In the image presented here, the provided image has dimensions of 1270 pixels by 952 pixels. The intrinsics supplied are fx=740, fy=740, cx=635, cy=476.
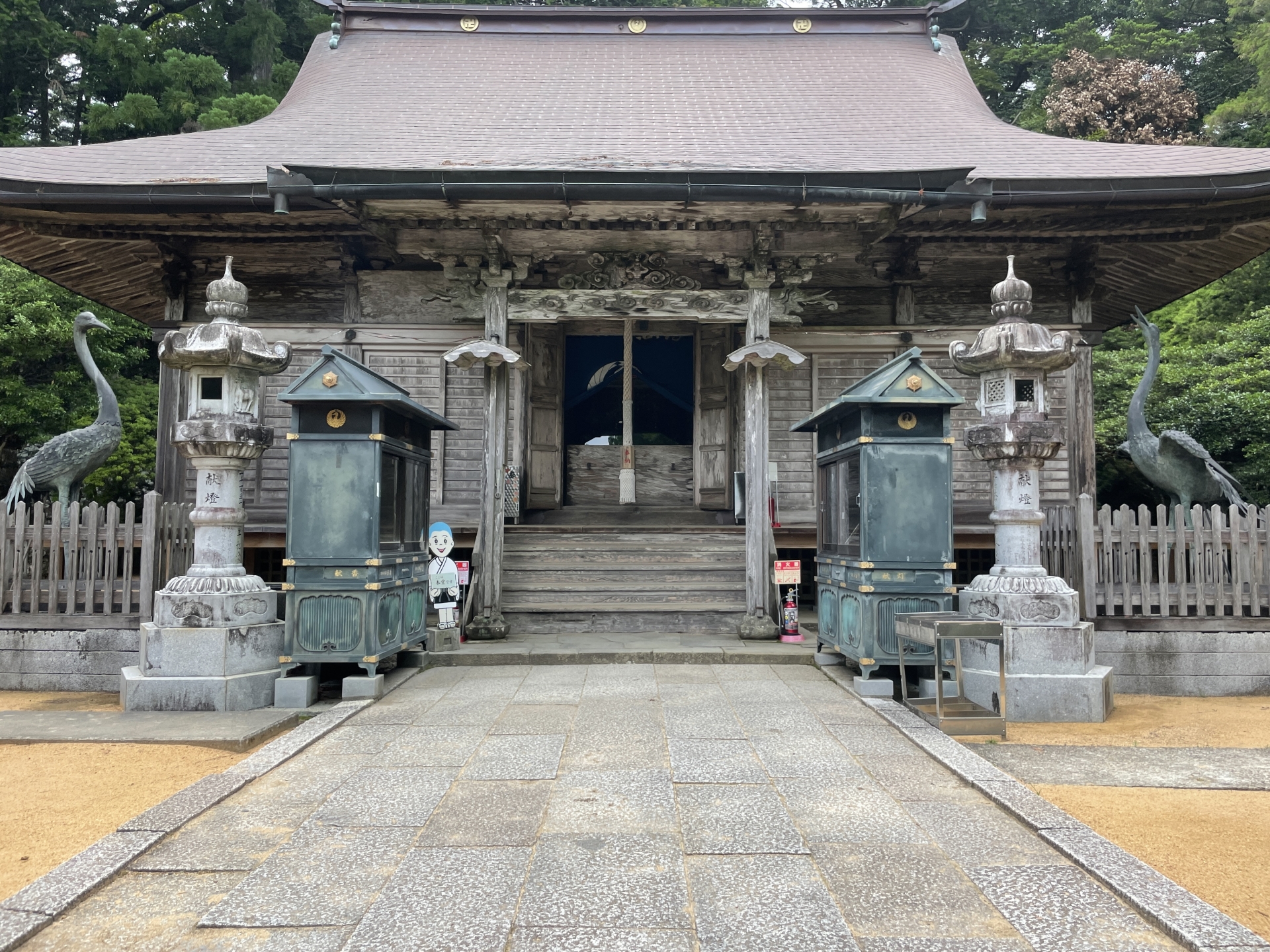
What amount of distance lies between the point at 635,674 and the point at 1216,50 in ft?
90.6

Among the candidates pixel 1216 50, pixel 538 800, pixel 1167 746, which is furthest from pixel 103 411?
pixel 1216 50

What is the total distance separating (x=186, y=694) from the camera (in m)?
5.24

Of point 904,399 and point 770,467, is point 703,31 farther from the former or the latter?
point 904,399

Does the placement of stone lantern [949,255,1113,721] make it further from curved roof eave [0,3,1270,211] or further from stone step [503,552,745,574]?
stone step [503,552,745,574]

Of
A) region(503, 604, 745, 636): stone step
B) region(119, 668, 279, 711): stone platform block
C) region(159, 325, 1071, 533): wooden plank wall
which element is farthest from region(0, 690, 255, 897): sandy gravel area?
region(159, 325, 1071, 533): wooden plank wall

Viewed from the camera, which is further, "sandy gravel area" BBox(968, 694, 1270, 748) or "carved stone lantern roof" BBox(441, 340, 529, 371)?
"carved stone lantern roof" BBox(441, 340, 529, 371)

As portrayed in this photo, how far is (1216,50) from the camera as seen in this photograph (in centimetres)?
2216

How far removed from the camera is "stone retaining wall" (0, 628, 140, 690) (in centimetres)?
652

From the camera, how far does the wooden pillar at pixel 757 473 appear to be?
7.82 meters

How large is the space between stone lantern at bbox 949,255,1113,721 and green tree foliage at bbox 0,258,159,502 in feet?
40.2

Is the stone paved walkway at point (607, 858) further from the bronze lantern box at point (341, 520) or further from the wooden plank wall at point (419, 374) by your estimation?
the wooden plank wall at point (419, 374)

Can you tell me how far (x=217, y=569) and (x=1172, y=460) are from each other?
957 cm

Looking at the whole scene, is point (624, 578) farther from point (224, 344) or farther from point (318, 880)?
point (318, 880)

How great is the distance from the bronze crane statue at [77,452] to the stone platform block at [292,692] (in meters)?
3.86
